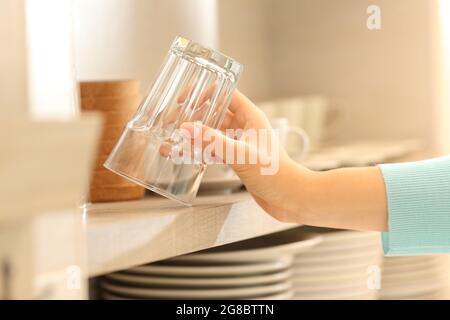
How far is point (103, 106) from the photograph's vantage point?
2.41 feet

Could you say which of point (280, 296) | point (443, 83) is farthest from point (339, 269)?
point (443, 83)

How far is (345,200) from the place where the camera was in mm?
741

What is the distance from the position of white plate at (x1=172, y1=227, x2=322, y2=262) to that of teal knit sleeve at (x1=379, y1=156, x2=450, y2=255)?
12cm

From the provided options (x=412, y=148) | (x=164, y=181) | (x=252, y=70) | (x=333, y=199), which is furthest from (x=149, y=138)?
(x=412, y=148)

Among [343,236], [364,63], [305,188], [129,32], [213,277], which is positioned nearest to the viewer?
[305,188]

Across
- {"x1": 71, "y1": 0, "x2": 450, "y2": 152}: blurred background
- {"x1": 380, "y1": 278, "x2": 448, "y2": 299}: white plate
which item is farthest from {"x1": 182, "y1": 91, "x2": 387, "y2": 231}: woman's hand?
{"x1": 71, "y1": 0, "x2": 450, "y2": 152}: blurred background

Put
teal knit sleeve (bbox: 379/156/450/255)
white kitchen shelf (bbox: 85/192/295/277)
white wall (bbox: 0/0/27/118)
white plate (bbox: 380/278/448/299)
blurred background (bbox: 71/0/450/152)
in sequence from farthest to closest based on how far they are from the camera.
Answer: blurred background (bbox: 71/0/450/152), white plate (bbox: 380/278/448/299), teal knit sleeve (bbox: 379/156/450/255), white kitchen shelf (bbox: 85/192/295/277), white wall (bbox: 0/0/27/118)

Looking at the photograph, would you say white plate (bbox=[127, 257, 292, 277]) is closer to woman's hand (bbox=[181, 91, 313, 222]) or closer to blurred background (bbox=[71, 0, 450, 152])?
woman's hand (bbox=[181, 91, 313, 222])

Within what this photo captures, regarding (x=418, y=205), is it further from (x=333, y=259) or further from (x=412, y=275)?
(x=412, y=275)

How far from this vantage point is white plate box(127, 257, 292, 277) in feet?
2.62

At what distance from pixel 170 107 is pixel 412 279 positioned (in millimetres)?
680

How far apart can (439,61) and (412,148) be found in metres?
0.18

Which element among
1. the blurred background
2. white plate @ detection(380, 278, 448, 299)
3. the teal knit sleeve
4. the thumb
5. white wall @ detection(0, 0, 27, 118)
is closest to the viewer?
white wall @ detection(0, 0, 27, 118)
